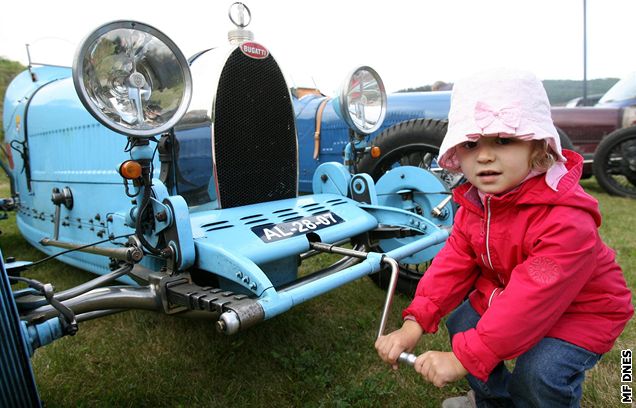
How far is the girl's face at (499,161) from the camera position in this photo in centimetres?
106

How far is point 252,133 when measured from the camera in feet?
6.95

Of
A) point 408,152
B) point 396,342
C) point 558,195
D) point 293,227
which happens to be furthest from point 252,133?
point 558,195

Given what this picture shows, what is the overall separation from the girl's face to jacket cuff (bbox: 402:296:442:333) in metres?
0.39

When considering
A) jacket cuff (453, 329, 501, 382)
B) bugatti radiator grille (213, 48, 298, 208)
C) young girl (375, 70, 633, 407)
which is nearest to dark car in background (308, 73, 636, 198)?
bugatti radiator grille (213, 48, 298, 208)

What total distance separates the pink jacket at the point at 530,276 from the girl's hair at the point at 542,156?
0.12 feet

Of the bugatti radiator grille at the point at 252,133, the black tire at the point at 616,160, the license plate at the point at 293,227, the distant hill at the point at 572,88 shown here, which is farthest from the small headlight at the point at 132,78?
the distant hill at the point at 572,88

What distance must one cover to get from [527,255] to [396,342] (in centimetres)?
41

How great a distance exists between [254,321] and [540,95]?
0.96 meters

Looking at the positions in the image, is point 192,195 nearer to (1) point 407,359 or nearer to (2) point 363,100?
(2) point 363,100

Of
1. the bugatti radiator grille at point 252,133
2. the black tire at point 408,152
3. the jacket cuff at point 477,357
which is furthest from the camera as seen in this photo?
the black tire at point 408,152

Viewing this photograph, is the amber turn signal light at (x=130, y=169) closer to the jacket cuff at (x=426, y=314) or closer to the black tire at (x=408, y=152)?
the jacket cuff at (x=426, y=314)

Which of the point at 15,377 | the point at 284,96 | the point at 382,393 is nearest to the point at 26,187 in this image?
the point at 284,96

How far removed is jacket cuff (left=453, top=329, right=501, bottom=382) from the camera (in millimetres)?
1001

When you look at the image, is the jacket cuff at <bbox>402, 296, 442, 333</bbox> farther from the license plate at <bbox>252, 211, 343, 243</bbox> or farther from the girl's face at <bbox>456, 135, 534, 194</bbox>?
the license plate at <bbox>252, 211, 343, 243</bbox>
